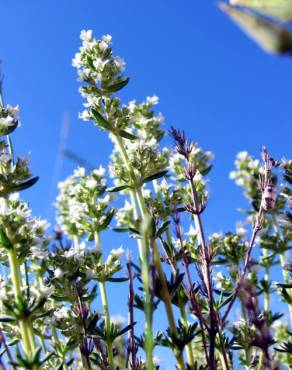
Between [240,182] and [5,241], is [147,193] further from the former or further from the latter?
[240,182]

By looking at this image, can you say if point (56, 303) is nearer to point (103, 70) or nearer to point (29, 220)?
point (29, 220)

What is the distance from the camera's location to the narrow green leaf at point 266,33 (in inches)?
24.7

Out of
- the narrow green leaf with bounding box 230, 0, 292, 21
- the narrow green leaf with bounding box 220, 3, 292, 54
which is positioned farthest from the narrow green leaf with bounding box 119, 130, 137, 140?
the narrow green leaf with bounding box 220, 3, 292, 54

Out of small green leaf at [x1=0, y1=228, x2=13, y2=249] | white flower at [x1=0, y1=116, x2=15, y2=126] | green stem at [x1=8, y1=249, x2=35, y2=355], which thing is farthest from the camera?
white flower at [x1=0, y1=116, x2=15, y2=126]

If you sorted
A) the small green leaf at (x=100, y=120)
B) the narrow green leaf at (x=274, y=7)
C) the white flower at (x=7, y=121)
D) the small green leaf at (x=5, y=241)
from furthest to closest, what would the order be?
the small green leaf at (x=100, y=120) < the white flower at (x=7, y=121) < the small green leaf at (x=5, y=241) < the narrow green leaf at (x=274, y=7)

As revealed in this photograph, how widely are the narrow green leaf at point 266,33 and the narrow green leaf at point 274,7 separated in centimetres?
5

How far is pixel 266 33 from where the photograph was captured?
0.65 m

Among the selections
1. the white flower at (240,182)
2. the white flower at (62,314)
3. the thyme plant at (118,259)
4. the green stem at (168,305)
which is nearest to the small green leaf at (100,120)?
the thyme plant at (118,259)

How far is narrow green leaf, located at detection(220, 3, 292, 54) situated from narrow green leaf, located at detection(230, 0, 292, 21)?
0.16 feet

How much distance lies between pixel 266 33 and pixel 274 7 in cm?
15

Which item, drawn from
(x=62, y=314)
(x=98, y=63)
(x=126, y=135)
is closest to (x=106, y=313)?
(x=62, y=314)

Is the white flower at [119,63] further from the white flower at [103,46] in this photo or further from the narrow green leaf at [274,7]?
the narrow green leaf at [274,7]

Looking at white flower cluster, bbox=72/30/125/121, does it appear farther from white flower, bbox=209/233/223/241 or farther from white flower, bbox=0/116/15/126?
white flower, bbox=209/233/223/241

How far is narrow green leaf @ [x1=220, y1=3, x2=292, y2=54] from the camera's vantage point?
628 millimetres
